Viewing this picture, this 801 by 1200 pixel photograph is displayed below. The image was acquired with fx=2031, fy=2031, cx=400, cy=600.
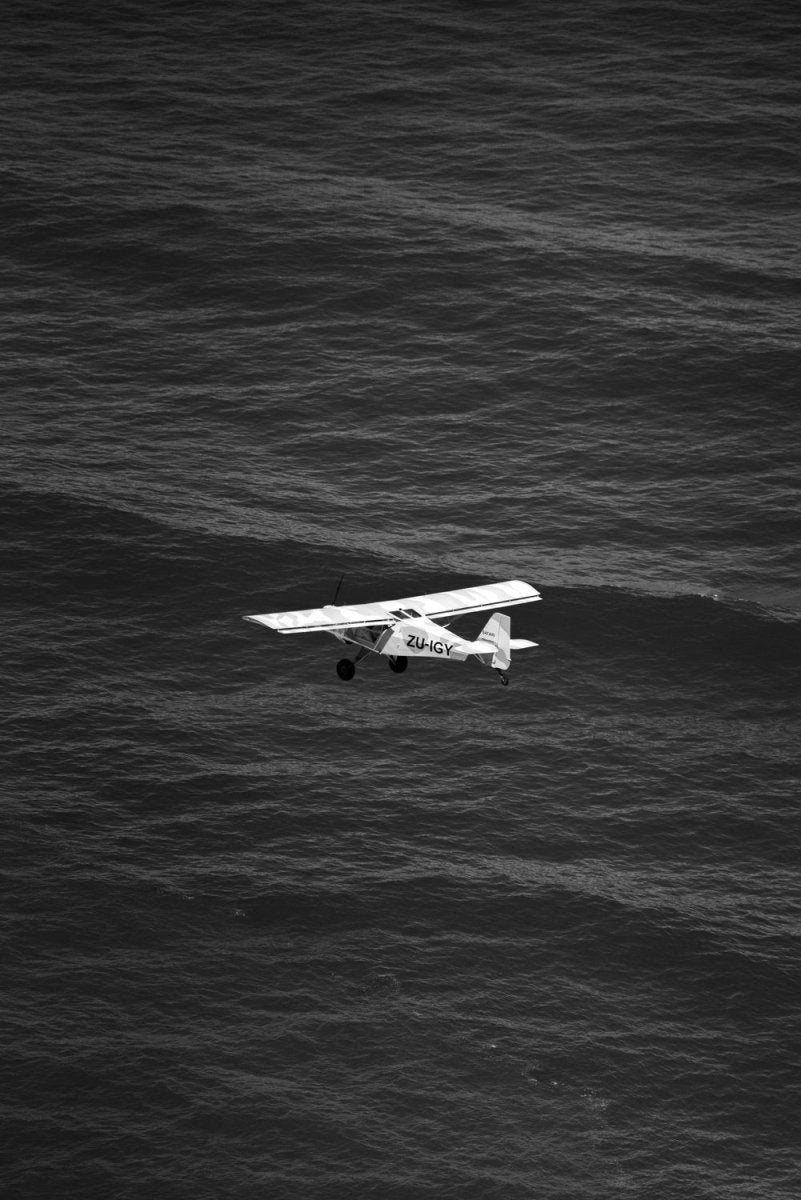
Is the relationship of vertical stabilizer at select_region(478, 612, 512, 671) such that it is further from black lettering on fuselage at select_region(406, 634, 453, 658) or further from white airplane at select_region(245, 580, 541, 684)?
black lettering on fuselage at select_region(406, 634, 453, 658)

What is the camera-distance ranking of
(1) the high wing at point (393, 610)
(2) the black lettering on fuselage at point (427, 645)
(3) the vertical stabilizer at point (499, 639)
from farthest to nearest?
1. (1) the high wing at point (393, 610)
2. (2) the black lettering on fuselage at point (427, 645)
3. (3) the vertical stabilizer at point (499, 639)

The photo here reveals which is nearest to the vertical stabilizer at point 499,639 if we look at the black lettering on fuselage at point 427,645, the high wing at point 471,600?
the black lettering on fuselage at point 427,645

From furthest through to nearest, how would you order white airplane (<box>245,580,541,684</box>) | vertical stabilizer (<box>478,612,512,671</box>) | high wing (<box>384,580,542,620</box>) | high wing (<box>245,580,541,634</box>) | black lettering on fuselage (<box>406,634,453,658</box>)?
high wing (<box>384,580,542,620</box>) → high wing (<box>245,580,541,634</box>) → black lettering on fuselage (<box>406,634,453,658</box>) → white airplane (<box>245,580,541,684</box>) → vertical stabilizer (<box>478,612,512,671</box>)

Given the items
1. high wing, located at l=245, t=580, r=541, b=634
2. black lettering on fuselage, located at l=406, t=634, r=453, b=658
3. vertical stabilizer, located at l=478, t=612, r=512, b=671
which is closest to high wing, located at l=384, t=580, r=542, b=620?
high wing, located at l=245, t=580, r=541, b=634

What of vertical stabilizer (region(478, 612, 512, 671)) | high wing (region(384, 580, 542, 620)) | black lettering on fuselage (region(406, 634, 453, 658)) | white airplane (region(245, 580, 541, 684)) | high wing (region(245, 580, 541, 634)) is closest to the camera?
vertical stabilizer (region(478, 612, 512, 671))

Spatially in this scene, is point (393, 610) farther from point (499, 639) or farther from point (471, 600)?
point (499, 639)

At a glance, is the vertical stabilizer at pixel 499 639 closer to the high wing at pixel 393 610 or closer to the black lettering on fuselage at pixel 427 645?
the black lettering on fuselage at pixel 427 645

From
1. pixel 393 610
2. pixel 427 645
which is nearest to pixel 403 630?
pixel 427 645

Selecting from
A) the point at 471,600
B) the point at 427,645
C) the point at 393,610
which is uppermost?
the point at 393,610

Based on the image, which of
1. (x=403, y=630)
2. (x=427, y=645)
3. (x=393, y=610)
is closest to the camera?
(x=427, y=645)
